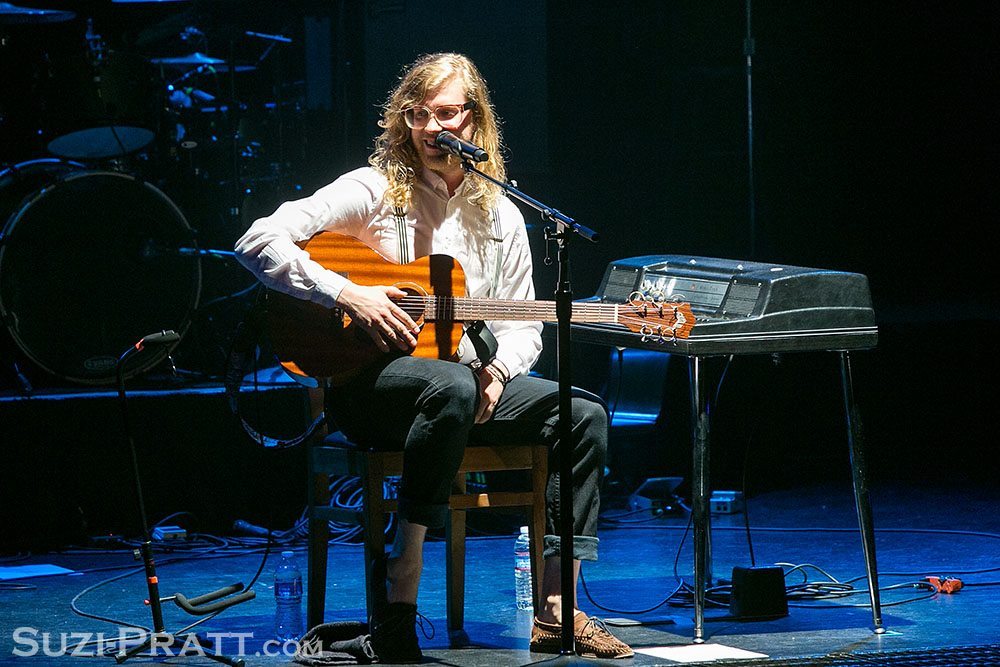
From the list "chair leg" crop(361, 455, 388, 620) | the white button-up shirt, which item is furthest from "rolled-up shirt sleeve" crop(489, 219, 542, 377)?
"chair leg" crop(361, 455, 388, 620)

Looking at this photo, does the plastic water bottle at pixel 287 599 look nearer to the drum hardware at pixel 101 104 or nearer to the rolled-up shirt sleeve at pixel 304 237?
the rolled-up shirt sleeve at pixel 304 237

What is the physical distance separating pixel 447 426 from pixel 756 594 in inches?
46.4

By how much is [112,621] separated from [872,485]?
13.2ft

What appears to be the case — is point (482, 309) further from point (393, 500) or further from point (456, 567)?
point (456, 567)

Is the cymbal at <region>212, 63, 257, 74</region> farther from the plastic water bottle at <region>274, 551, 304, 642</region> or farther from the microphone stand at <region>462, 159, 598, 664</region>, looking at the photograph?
the microphone stand at <region>462, 159, 598, 664</region>

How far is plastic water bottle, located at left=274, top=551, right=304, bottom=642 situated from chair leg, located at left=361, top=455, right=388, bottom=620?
0.34m

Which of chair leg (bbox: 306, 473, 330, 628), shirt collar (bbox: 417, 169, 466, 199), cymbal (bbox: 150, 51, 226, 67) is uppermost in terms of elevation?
cymbal (bbox: 150, 51, 226, 67)

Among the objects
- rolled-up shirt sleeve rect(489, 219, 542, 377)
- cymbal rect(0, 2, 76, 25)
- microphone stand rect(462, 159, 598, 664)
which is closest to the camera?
microphone stand rect(462, 159, 598, 664)

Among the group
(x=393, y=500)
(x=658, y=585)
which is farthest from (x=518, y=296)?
(x=658, y=585)

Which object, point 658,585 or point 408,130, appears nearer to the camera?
point 408,130

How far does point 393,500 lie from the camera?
Answer: 387cm

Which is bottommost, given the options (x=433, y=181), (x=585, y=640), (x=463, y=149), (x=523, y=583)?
(x=523, y=583)

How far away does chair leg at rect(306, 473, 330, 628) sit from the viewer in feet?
13.2

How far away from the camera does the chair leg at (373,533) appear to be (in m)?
3.67
